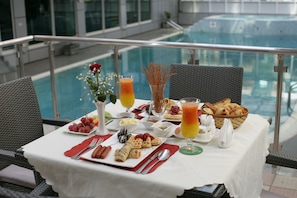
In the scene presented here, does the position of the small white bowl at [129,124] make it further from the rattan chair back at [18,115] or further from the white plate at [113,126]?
the rattan chair back at [18,115]

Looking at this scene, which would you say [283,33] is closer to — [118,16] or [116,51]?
[118,16]

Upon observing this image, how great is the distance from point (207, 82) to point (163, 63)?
3.53 metres

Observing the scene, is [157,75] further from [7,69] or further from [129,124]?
[7,69]

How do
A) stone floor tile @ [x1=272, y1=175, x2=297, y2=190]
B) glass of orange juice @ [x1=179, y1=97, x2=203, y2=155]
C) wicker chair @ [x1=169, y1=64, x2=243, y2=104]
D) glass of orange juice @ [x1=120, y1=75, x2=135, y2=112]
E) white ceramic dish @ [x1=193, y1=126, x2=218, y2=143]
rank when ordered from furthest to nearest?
stone floor tile @ [x1=272, y1=175, x2=297, y2=190], wicker chair @ [x1=169, y1=64, x2=243, y2=104], glass of orange juice @ [x1=120, y1=75, x2=135, y2=112], white ceramic dish @ [x1=193, y1=126, x2=218, y2=143], glass of orange juice @ [x1=179, y1=97, x2=203, y2=155]

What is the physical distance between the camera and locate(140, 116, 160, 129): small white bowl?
6.95 feet

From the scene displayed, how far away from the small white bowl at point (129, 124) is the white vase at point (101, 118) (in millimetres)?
95

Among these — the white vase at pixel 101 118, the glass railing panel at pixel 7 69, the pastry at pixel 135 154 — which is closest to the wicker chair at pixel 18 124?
the white vase at pixel 101 118

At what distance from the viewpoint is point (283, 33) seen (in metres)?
15.9

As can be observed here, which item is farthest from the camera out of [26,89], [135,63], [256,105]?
[135,63]

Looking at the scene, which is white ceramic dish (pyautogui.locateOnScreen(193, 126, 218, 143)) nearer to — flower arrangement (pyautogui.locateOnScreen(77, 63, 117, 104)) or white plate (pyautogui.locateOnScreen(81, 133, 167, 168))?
white plate (pyautogui.locateOnScreen(81, 133, 167, 168))

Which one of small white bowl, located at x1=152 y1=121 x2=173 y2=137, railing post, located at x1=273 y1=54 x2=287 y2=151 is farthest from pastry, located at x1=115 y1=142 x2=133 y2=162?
railing post, located at x1=273 y1=54 x2=287 y2=151

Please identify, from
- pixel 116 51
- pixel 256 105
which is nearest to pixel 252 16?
pixel 256 105

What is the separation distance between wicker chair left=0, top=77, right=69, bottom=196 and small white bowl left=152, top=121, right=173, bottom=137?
0.70 metres

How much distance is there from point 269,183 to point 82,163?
5.72ft
